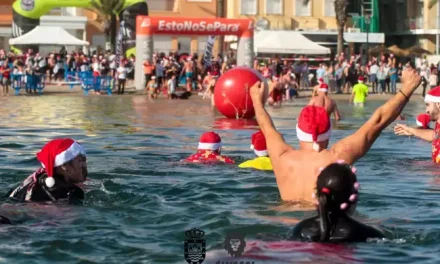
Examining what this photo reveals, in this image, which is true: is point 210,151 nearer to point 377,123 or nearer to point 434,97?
point 434,97

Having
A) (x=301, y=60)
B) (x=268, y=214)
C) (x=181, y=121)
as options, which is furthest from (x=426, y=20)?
(x=268, y=214)

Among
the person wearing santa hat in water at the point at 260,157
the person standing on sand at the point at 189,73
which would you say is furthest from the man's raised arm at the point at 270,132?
the person standing on sand at the point at 189,73

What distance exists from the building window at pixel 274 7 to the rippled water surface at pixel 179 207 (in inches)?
2088

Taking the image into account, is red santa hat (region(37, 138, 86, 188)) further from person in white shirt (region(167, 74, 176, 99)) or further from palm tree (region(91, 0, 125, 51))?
palm tree (region(91, 0, 125, 51))

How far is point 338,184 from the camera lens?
20.9 ft

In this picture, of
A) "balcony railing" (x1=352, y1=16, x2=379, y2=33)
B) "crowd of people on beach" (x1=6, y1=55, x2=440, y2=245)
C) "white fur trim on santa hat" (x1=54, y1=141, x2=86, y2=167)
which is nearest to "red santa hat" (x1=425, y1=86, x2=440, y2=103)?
"crowd of people on beach" (x1=6, y1=55, x2=440, y2=245)

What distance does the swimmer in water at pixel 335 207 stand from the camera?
20.9 feet

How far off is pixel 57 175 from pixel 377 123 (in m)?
2.82

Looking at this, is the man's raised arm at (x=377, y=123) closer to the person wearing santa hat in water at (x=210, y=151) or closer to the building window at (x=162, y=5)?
the person wearing santa hat in water at (x=210, y=151)

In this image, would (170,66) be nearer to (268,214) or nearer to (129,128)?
(129,128)

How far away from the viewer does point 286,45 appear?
4975 centimetres

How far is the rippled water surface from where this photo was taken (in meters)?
7.46

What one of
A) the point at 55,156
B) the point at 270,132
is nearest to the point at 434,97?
the point at 270,132

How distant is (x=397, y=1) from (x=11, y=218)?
72.8m
